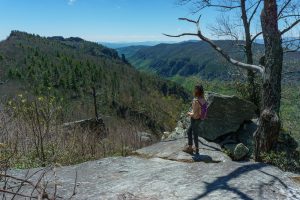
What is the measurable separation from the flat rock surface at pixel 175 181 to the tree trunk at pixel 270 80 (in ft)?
8.26

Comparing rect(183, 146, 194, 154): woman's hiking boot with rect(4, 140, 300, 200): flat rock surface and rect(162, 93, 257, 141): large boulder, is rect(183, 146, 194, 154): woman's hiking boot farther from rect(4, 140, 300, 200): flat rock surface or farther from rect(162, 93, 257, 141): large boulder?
rect(162, 93, 257, 141): large boulder

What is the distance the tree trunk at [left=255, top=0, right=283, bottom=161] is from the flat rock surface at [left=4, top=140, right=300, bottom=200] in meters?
2.52

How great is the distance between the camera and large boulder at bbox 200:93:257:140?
40.7 ft

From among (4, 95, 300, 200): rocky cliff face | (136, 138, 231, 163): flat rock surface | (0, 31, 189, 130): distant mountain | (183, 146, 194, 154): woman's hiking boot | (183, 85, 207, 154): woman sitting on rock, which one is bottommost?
(0, 31, 189, 130): distant mountain

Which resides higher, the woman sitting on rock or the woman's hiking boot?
the woman sitting on rock

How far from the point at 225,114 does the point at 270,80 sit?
2.70 m

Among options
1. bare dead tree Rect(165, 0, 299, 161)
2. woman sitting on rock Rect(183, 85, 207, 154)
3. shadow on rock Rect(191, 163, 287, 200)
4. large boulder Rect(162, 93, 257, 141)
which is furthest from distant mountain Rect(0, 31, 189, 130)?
shadow on rock Rect(191, 163, 287, 200)

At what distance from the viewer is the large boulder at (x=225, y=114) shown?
→ 40.7ft

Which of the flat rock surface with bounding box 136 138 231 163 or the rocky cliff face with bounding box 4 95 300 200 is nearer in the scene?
the rocky cliff face with bounding box 4 95 300 200

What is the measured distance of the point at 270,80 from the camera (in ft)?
33.7

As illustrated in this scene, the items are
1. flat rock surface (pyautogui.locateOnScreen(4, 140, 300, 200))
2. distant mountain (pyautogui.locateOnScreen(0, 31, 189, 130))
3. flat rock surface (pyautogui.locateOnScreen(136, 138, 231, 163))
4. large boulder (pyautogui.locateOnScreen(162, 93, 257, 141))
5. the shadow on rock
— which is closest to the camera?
the shadow on rock

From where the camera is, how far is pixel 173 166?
8.34m

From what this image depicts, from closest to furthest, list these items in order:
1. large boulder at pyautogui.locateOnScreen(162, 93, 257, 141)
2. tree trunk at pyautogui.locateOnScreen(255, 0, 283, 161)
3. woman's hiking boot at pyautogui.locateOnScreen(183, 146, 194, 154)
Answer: woman's hiking boot at pyautogui.locateOnScreen(183, 146, 194, 154) < tree trunk at pyautogui.locateOnScreen(255, 0, 283, 161) < large boulder at pyautogui.locateOnScreen(162, 93, 257, 141)

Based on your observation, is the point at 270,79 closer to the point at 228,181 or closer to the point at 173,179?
the point at 228,181
